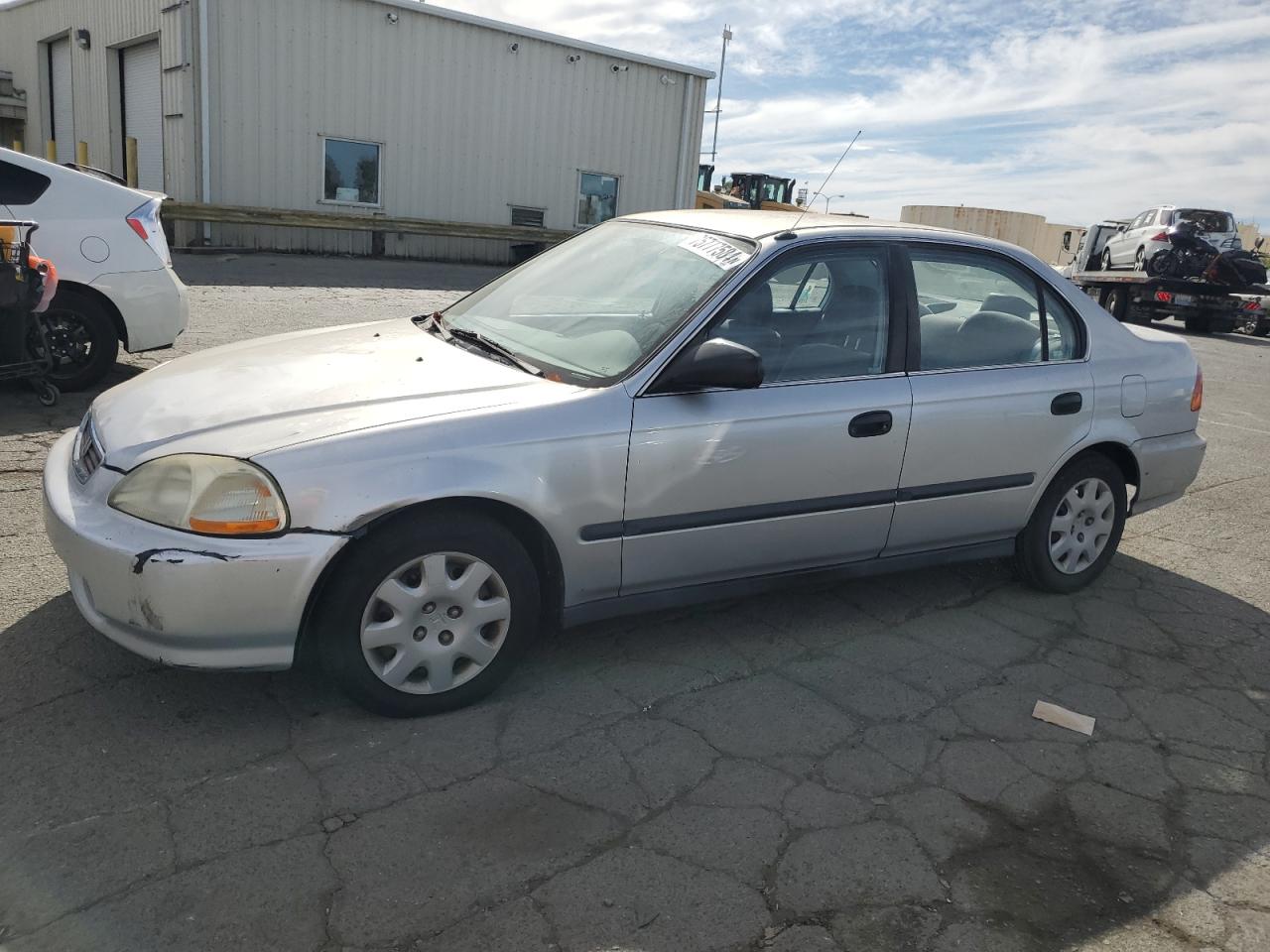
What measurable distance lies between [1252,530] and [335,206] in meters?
16.3

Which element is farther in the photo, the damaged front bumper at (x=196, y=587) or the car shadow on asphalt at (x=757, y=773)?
the damaged front bumper at (x=196, y=587)

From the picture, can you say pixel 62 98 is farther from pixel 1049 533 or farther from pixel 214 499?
pixel 1049 533

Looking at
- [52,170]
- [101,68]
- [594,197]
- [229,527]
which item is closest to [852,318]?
[229,527]

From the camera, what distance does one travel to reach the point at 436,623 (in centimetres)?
301

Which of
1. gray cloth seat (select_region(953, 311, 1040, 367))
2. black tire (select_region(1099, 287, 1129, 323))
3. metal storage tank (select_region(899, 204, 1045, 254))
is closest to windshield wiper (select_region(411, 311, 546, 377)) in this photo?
gray cloth seat (select_region(953, 311, 1040, 367))

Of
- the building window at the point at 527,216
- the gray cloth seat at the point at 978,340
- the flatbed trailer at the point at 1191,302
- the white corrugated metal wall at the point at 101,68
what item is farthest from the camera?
the building window at the point at 527,216

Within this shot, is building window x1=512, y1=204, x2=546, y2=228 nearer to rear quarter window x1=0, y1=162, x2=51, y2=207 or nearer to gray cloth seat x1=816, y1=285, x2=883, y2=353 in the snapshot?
rear quarter window x1=0, y1=162, x2=51, y2=207

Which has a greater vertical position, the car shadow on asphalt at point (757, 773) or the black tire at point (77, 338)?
the black tire at point (77, 338)

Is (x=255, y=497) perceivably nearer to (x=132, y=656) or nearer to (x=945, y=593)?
(x=132, y=656)

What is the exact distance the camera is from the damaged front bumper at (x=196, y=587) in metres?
2.71

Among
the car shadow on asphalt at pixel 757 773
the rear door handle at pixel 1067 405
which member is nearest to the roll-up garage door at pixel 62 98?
the car shadow on asphalt at pixel 757 773

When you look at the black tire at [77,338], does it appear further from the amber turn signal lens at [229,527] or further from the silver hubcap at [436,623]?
the silver hubcap at [436,623]

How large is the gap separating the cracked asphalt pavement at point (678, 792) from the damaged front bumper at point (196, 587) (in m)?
0.29

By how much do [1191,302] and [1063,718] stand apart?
1847 cm
